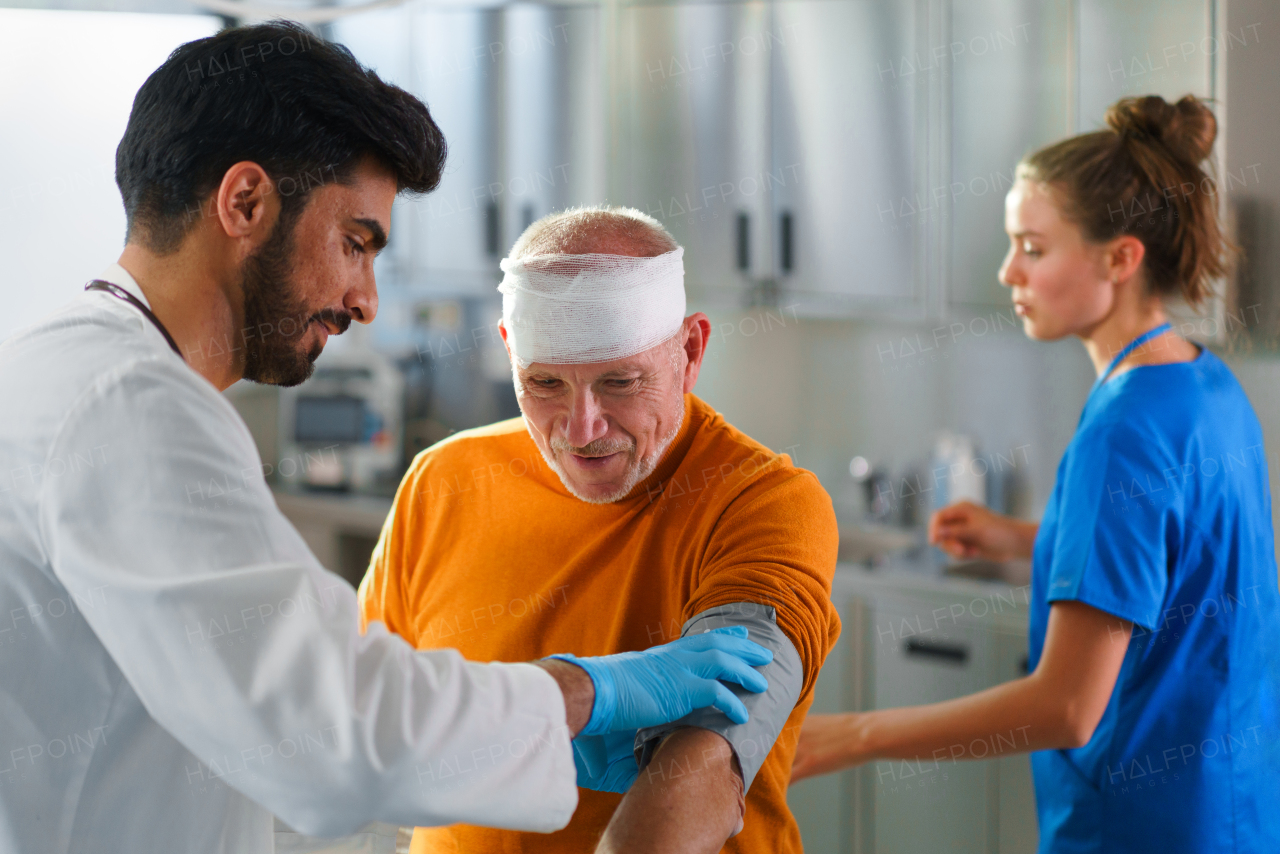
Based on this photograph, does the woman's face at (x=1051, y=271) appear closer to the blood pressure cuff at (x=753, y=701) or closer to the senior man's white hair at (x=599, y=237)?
the senior man's white hair at (x=599, y=237)

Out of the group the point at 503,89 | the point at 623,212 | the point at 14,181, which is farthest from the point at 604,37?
the point at 623,212

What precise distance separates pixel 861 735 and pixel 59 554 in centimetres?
124

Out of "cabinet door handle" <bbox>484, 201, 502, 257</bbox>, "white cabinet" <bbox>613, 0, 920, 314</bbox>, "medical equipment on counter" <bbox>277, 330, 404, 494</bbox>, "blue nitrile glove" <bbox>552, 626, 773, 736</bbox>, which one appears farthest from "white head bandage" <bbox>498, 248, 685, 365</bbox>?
"medical equipment on counter" <bbox>277, 330, 404, 494</bbox>

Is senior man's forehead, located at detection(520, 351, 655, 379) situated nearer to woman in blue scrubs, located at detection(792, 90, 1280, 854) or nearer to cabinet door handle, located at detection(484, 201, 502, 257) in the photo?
woman in blue scrubs, located at detection(792, 90, 1280, 854)

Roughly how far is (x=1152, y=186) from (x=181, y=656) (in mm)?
1729

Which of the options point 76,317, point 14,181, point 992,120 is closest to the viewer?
point 76,317

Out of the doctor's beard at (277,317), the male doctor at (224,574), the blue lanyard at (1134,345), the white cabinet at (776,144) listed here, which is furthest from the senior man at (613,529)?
the white cabinet at (776,144)

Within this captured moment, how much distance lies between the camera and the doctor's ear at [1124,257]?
6.17 feet

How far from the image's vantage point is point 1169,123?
6.40 feet

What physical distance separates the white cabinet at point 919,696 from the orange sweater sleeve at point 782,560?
1.44 m

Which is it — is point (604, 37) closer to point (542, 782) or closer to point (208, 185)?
point (208, 185)

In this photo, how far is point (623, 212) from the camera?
132 centimetres

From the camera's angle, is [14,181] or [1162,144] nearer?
[1162,144]

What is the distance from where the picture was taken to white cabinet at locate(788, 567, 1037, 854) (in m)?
2.57
